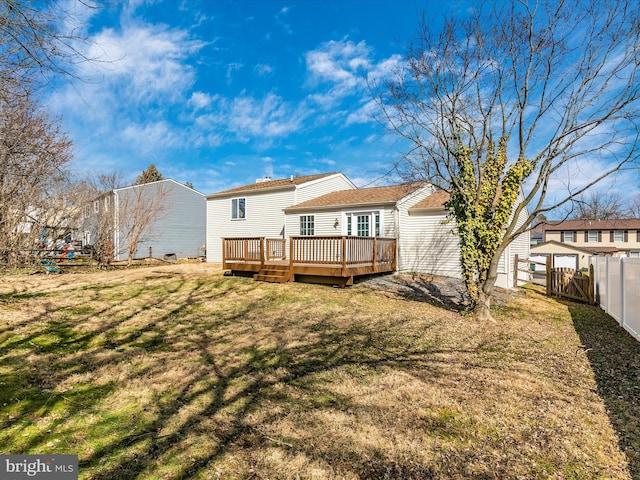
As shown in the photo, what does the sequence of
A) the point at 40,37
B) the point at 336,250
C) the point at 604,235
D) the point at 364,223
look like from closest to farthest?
the point at 40,37 < the point at 336,250 < the point at 364,223 < the point at 604,235

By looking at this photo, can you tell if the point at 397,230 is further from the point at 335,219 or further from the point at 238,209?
the point at 238,209

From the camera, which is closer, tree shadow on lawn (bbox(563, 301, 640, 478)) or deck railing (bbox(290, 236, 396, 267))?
tree shadow on lawn (bbox(563, 301, 640, 478))

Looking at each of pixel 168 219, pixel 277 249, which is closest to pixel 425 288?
pixel 277 249

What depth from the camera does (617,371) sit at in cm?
507

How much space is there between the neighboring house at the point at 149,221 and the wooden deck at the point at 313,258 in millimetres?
8484

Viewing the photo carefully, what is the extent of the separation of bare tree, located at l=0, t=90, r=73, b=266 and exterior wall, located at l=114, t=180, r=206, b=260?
4728mm

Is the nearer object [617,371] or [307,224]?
[617,371]

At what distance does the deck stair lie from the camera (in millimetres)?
12012

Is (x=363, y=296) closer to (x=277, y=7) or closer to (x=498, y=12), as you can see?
(x=498, y=12)

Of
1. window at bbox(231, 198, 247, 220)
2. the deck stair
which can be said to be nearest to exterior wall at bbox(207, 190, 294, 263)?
window at bbox(231, 198, 247, 220)

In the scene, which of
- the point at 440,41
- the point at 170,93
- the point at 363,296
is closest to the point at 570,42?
the point at 440,41

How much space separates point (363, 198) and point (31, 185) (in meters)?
12.9

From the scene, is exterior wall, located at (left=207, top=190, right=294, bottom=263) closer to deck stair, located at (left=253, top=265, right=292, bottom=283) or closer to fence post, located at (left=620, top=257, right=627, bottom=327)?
deck stair, located at (left=253, top=265, right=292, bottom=283)

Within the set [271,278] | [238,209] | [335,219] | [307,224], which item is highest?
[238,209]
